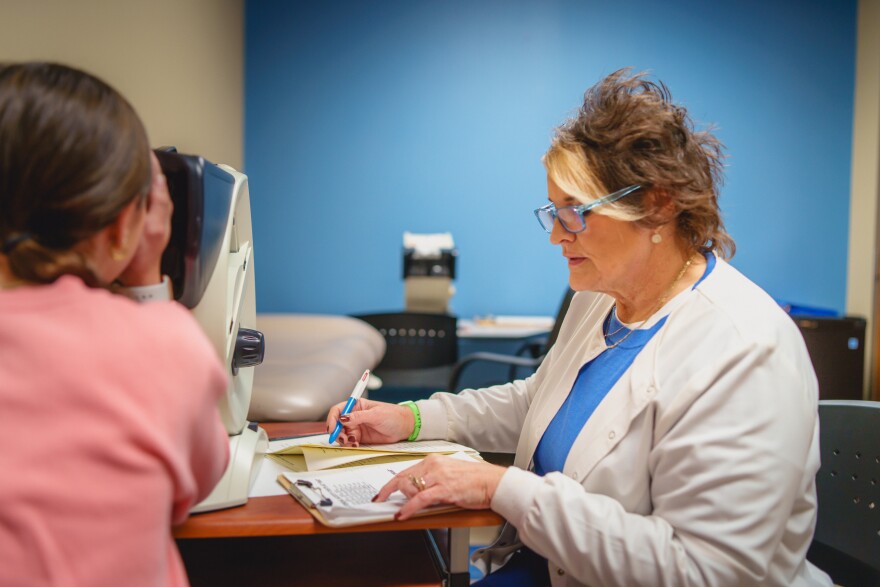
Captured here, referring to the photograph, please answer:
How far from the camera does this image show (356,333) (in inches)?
129

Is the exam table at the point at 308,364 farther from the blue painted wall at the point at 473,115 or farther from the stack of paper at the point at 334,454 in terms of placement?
the blue painted wall at the point at 473,115

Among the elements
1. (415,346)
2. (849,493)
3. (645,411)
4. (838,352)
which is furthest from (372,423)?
(838,352)

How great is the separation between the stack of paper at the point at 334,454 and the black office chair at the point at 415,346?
93.9 inches

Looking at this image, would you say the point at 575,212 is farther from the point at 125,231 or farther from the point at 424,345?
the point at 424,345

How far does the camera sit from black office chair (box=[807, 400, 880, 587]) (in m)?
1.37

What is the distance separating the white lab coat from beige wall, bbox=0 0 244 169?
1289mm

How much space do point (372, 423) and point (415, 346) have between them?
2362 mm

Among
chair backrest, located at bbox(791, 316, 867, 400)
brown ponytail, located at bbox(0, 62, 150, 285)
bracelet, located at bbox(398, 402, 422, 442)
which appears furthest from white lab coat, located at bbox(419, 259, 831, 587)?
chair backrest, located at bbox(791, 316, 867, 400)

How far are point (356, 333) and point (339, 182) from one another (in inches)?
65.1

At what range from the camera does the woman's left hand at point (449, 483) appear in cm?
106

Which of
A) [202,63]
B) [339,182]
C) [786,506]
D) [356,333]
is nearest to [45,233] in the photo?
[786,506]

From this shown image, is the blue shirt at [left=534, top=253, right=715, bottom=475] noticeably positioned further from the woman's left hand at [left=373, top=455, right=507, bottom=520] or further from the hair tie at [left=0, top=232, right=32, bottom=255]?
the hair tie at [left=0, top=232, right=32, bottom=255]

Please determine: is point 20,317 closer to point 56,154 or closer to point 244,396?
point 56,154

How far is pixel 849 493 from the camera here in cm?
141
